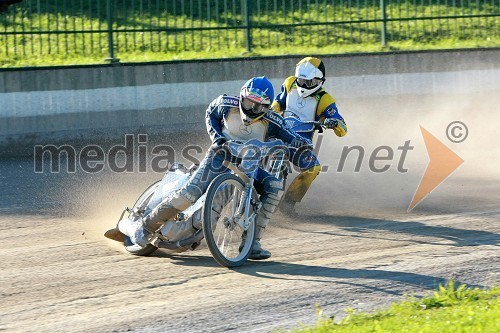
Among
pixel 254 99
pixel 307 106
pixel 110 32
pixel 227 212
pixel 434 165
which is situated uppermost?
pixel 110 32

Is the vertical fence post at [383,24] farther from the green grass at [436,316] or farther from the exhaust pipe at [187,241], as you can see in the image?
the green grass at [436,316]

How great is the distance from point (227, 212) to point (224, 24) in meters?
10.2

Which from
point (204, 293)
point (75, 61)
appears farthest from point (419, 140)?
point (204, 293)

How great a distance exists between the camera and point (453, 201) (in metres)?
12.2

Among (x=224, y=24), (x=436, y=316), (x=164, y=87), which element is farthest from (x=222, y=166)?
(x=224, y=24)

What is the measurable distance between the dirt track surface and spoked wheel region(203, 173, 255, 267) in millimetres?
178

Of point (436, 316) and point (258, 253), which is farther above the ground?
point (258, 253)

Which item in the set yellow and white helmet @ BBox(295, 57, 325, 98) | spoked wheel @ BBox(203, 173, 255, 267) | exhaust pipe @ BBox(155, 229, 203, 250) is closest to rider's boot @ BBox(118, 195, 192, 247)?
exhaust pipe @ BBox(155, 229, 203, 250)

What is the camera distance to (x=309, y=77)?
11453 millimetres

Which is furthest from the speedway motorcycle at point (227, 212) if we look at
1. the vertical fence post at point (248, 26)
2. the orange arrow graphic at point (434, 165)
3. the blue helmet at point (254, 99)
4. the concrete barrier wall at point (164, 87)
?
the vertical fence post at point (248, 26)

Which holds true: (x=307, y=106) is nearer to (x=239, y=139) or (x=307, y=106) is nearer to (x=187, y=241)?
(x=239, y=139)

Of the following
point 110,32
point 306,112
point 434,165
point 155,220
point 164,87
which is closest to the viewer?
point 155,220

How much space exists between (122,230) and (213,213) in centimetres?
134

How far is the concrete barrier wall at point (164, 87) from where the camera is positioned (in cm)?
1582
